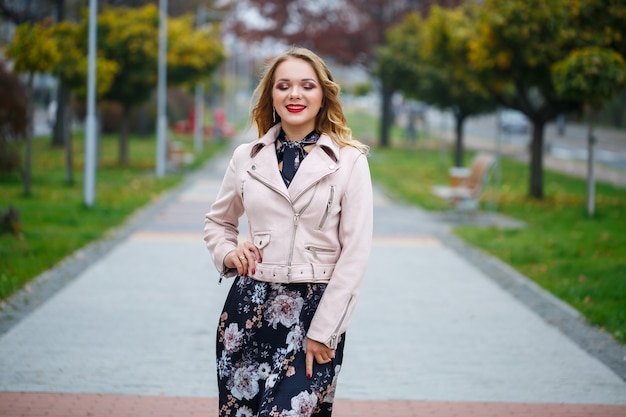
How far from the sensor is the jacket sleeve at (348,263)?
3.73m

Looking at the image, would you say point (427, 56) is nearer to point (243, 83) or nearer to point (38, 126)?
point (38, 126)

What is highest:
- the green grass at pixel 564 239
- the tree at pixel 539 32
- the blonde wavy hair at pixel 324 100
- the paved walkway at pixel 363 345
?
the tree at pixel 539 32

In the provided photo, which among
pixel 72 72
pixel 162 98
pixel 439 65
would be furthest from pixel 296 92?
pixel 162 98

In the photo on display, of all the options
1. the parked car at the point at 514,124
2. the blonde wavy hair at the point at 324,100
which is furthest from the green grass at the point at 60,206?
the parked car at the point at 514,124

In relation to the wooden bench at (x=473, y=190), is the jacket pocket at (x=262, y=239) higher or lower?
higher

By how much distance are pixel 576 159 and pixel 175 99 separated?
28159 mm

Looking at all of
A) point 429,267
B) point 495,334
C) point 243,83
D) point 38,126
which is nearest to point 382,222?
point 429,267

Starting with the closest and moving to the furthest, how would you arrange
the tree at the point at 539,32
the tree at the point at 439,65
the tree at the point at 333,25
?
1. the tree at the point at 539,32
2. the tree at the point at 439,65
3. the tree at the point at 333,25

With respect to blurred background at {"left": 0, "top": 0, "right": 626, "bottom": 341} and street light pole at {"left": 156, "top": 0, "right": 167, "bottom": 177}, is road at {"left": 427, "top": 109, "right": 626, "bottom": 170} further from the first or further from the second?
street light pole at {"left": 156, "top": 0, "right": 167, "bottom": 177}

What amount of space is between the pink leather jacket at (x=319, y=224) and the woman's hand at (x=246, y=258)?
1.0 inches

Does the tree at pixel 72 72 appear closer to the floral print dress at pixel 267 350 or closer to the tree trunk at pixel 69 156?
the tree trunk at pixel 69 156

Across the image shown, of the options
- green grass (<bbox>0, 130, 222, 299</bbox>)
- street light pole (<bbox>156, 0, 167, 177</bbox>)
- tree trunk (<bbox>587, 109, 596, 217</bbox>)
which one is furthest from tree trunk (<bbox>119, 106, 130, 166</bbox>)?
tree trunk (<bbox>587, 109, 596, 217</bbox>)

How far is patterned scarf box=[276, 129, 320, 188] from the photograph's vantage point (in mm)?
3928

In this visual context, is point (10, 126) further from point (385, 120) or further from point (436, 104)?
point (385, 120)
